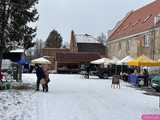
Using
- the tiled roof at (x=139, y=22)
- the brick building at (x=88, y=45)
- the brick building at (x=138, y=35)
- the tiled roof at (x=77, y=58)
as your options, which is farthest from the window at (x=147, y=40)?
the brick building at (x=88, y=45)

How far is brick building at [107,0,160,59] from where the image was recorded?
51062 millimetres

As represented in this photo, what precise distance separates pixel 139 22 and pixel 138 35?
18.3 feet

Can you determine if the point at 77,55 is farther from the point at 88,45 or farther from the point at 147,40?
the point at 147,40

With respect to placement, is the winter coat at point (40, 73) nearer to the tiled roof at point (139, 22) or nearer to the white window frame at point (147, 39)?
the tiled roof at point (139, 22)

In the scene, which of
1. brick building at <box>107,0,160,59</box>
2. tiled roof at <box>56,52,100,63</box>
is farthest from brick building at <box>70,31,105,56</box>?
brick building at <box>107,0,160,59</box>

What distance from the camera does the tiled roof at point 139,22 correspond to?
185 feet

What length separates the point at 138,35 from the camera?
186ft

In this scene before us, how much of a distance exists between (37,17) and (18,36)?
2.01m

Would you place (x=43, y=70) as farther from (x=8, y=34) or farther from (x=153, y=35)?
(x=153, y=35)

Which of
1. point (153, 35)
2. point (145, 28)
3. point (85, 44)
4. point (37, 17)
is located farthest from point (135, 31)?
point (85, 44)

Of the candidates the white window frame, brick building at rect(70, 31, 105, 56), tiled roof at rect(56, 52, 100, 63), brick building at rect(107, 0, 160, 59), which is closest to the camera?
brick building at rect(107, 0, 160, 59)

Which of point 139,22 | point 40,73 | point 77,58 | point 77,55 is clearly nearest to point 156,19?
point 139,22

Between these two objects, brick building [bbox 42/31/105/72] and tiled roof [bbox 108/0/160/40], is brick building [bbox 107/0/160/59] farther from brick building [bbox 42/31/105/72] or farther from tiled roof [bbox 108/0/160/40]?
brick building [bbox 42/31/105/72]

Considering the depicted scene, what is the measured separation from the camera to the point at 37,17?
30.4 metres
